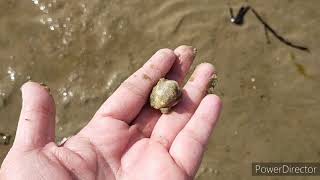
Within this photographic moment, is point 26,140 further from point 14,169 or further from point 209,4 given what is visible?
point 209,4

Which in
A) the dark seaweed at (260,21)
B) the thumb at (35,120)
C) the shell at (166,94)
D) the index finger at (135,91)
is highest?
the thumb at (35,120)

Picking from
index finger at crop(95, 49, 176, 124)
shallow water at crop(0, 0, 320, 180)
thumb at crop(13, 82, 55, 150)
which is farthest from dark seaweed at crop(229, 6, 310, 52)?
thumb at crop(13, 82, 55, 150)

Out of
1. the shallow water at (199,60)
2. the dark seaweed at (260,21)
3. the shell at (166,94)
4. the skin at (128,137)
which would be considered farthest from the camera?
the dark seaweed at (260,21)

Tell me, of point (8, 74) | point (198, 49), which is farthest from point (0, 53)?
point (198, 49)

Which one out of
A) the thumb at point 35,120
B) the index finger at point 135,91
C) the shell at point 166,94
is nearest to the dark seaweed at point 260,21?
the index finger at point 135,91

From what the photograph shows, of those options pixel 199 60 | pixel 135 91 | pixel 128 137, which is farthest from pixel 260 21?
pixel 128 137

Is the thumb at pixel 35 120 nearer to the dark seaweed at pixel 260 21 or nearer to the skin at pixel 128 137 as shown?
the skin at pixel 128 137

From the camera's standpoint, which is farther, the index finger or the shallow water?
the shallow water

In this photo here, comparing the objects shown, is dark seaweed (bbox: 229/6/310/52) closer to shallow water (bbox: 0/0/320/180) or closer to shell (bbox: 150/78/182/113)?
shallow water (bbox: 0/0/320/180)
